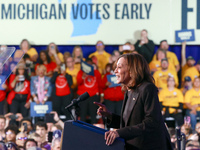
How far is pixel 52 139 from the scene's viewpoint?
5941 mm

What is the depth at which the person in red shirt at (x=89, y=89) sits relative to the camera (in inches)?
330

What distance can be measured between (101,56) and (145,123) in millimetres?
6888

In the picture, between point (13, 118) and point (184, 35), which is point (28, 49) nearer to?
point (13, 118)

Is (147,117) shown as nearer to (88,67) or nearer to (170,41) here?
(88,67)

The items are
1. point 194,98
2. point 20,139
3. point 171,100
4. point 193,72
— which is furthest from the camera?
point 193,72

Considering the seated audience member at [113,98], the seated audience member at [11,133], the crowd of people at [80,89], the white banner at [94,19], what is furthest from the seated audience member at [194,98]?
the seated audience member at [11,133]

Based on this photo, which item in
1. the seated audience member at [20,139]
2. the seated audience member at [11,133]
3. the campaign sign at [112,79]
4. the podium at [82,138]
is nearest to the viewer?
the podium at [82,138]

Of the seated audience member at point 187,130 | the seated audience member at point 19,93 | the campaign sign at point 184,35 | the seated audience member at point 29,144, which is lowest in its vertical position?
the seated audience member at point 187,130

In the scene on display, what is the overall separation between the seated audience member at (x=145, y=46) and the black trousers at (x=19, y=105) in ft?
8.71

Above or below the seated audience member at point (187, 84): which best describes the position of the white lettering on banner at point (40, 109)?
below

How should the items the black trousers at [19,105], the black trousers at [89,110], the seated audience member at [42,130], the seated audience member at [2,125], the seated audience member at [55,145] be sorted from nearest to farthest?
the seated audience member at [55,145] < the seated audience member at [42,130] < the seated audience member at [2,125] < the black trousers at [89,110] < the black trousers at [19,105]

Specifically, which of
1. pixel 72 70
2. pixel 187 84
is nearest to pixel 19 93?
pixel 72 70

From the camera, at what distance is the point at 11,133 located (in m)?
7.05

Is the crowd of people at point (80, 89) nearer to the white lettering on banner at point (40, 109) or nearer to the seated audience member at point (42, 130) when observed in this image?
the white lettering on banner at point (40, 109)
